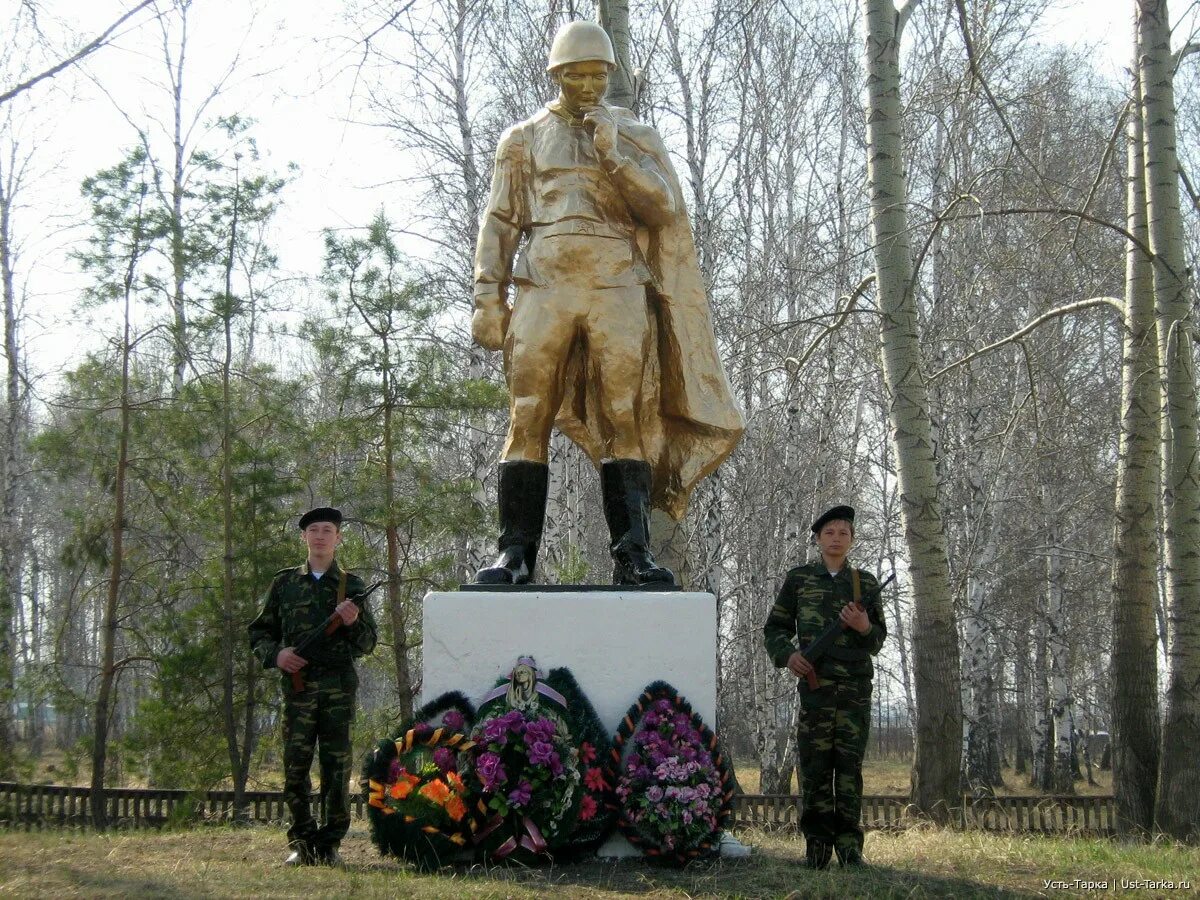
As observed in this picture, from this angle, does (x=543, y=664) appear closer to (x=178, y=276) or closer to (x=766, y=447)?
(x=178, y=276)

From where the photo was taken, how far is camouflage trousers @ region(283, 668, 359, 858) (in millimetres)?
4879

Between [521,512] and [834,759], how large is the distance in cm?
159

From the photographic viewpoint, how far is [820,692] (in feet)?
15.7

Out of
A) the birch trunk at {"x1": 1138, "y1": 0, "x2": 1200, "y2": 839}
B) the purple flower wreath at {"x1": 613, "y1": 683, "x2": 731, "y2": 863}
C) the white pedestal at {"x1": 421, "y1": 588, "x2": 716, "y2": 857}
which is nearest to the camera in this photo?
the purple flower wreath at {"x1": 613, "y1": 683, "x2": 731, "y2": 863}

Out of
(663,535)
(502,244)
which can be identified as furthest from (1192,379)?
(502,244)

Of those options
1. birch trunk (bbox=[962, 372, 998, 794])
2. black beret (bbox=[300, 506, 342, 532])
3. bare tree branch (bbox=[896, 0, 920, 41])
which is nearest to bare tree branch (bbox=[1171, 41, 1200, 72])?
bare tree branch (bbox=[896, 0, 920, 41])

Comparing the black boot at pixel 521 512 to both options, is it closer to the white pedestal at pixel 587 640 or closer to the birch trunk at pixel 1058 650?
the white pedestal at pixel 587 640

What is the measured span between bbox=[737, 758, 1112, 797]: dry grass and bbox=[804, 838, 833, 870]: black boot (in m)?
12.3

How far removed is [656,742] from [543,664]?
1.76 feet

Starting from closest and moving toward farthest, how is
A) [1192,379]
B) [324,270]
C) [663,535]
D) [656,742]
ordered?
1. [656,742]
2. [1192,379]
3. [663,535]
4. [324,270]

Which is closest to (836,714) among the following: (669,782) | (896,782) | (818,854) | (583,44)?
(818,854)

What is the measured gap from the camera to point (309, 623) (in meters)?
4.95

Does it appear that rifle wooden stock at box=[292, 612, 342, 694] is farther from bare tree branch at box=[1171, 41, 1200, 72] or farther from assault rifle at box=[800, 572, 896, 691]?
bare tree branch at box=[1171, 41, 1200, 72]

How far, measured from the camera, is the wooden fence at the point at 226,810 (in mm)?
8555
